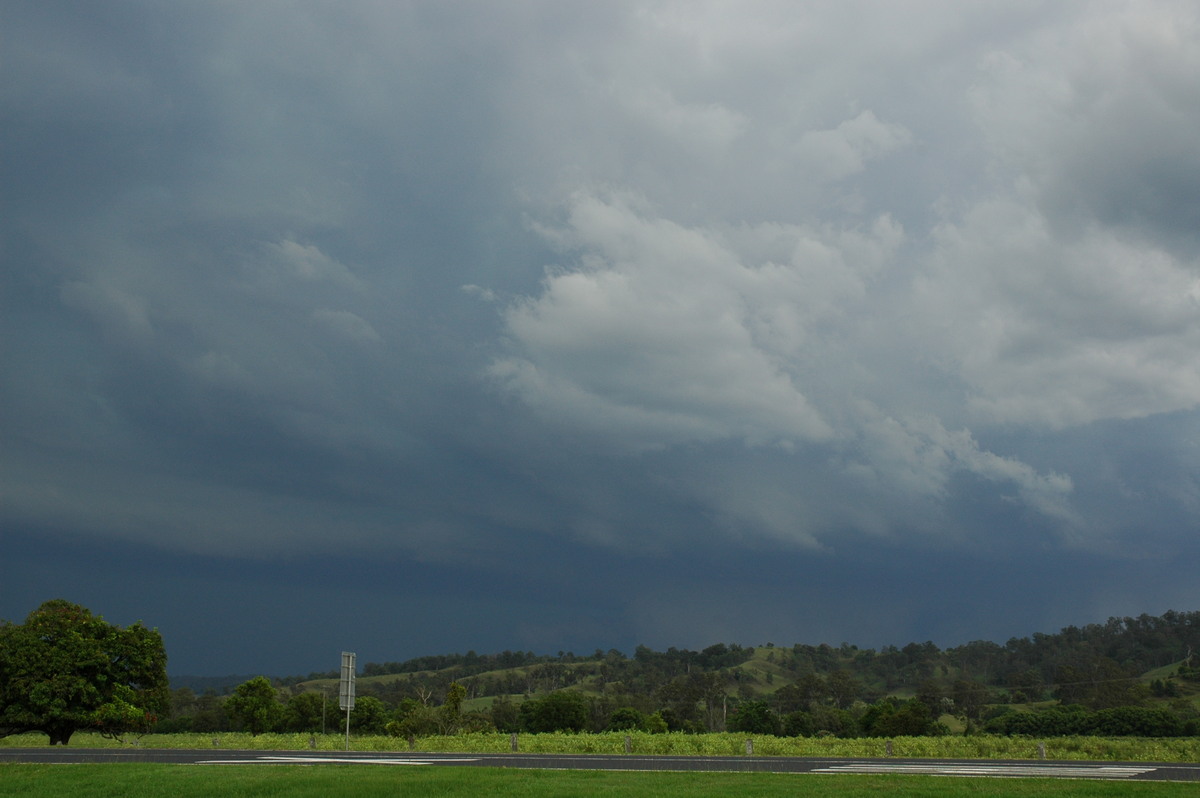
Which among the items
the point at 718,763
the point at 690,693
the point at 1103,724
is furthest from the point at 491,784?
the point at 690,693

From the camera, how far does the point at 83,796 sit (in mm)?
20297

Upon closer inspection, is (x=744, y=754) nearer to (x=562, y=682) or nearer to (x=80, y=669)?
(x=80, y=669)

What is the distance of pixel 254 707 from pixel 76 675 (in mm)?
29882

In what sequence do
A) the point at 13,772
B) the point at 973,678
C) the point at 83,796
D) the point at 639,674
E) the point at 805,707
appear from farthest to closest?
the point at 639,674 → the point at 973,678 → the point at 805,707 → the point at 13,772 → the point at 83,796

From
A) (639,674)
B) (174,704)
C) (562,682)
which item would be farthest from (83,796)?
(639,674)

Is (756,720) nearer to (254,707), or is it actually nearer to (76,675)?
(254,707)

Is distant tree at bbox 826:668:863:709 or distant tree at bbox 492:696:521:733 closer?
distant tree at bbox 492:696:521:733

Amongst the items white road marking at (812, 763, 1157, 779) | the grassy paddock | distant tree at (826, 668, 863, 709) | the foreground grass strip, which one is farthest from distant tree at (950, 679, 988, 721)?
the foreground grass strip

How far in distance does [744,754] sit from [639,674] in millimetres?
141278

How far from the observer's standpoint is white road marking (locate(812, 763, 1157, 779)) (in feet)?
90.0

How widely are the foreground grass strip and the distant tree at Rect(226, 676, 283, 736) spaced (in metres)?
44.5

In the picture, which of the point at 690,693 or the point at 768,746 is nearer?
the point at 768,746

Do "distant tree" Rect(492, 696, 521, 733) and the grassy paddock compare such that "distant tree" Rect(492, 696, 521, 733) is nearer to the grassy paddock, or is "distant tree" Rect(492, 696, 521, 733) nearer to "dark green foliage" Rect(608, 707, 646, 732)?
"dark green foliage" Rect(608, 707, 646, 732)

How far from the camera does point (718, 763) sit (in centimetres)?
3338
